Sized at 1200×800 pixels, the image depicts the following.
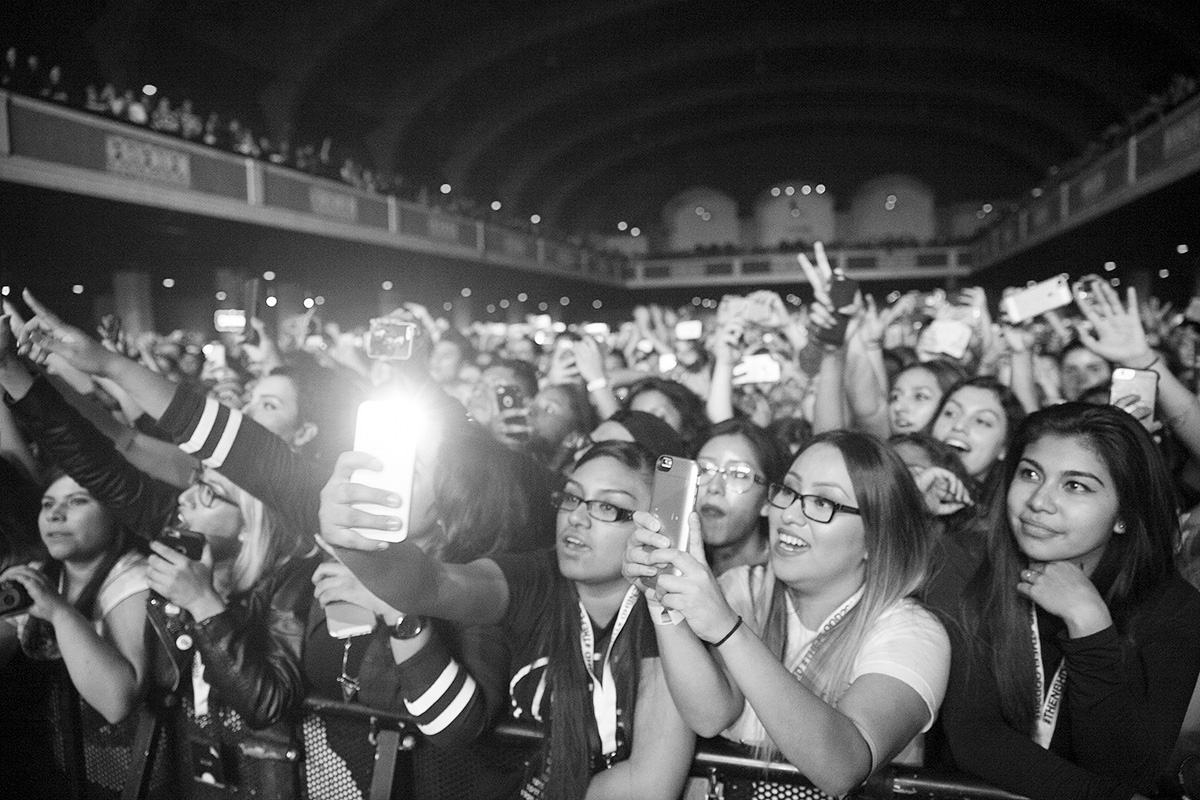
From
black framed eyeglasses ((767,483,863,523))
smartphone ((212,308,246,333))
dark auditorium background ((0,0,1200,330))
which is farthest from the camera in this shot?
dark auditorium background ((0,0,1200,330))

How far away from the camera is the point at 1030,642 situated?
197 cm

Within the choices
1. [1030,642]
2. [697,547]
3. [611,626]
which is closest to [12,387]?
[611,626]

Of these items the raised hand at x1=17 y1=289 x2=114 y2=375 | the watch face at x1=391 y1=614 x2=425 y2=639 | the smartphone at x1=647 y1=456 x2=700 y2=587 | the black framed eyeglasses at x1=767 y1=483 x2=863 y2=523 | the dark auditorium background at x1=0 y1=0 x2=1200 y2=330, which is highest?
the dark auditorium background at x1=0 y1=0 x2=1200 y2=330

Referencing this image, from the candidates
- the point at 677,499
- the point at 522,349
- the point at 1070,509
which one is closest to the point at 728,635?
the point at 677,499

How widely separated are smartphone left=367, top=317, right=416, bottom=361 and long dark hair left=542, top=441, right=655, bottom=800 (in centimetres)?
219

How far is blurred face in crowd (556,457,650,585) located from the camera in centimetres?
207

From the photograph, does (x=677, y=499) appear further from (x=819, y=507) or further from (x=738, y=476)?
(x=738, y=476)

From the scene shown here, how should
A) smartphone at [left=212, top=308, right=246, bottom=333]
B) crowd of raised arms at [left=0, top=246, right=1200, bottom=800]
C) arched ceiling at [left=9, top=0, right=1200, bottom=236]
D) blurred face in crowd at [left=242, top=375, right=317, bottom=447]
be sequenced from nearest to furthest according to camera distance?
crowd of raised arms at [left=0, top=246, right=1200, bottom=800] → blurred face in crowd at [left=242, top=375, right=317, bottom=447] → smartphone at [left=212, top=308, right=246, bottom=333] → arched ceiling at [left=9, top=0, right=1200, bottom=236]

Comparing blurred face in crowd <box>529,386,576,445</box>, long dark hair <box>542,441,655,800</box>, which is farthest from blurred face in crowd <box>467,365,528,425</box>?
long dark hair <box>542,441,655,800</box>

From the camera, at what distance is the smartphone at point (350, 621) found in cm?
178

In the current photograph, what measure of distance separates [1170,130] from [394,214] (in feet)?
48.3

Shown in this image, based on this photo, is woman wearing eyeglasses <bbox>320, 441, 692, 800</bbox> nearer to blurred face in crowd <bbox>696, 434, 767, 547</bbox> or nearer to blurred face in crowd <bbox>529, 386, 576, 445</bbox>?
blurred face in crowd <bbox>696, 434, 767, 547</bbox>

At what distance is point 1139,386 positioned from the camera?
9.21 ft

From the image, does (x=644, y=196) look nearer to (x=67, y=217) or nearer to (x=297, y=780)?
(x=67, y=217)
